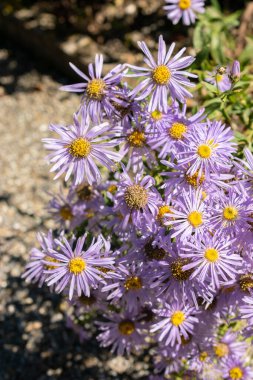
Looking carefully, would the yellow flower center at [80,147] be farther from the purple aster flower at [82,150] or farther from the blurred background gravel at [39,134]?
the blurred background gravel at [39,134]

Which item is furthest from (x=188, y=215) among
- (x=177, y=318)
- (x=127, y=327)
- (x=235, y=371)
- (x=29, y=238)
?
(x=29, y=238)

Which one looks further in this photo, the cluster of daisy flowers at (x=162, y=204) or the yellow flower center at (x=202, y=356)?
the yellow flower center at (x=202, y=356)

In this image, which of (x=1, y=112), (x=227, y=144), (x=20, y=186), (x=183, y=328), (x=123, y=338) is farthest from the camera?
(x=1, y=112)

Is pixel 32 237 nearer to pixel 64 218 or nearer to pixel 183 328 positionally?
pixel 64 218

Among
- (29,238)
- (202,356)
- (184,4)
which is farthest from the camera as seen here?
(29,238)

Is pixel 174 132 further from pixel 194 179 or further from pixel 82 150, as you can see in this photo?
pixel 82 150

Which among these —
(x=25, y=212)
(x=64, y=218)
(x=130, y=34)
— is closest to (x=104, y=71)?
(x=130, y=34)

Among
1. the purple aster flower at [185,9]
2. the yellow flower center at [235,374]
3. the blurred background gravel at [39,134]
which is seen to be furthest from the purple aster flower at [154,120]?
the blurred background gravel at [39,134]
